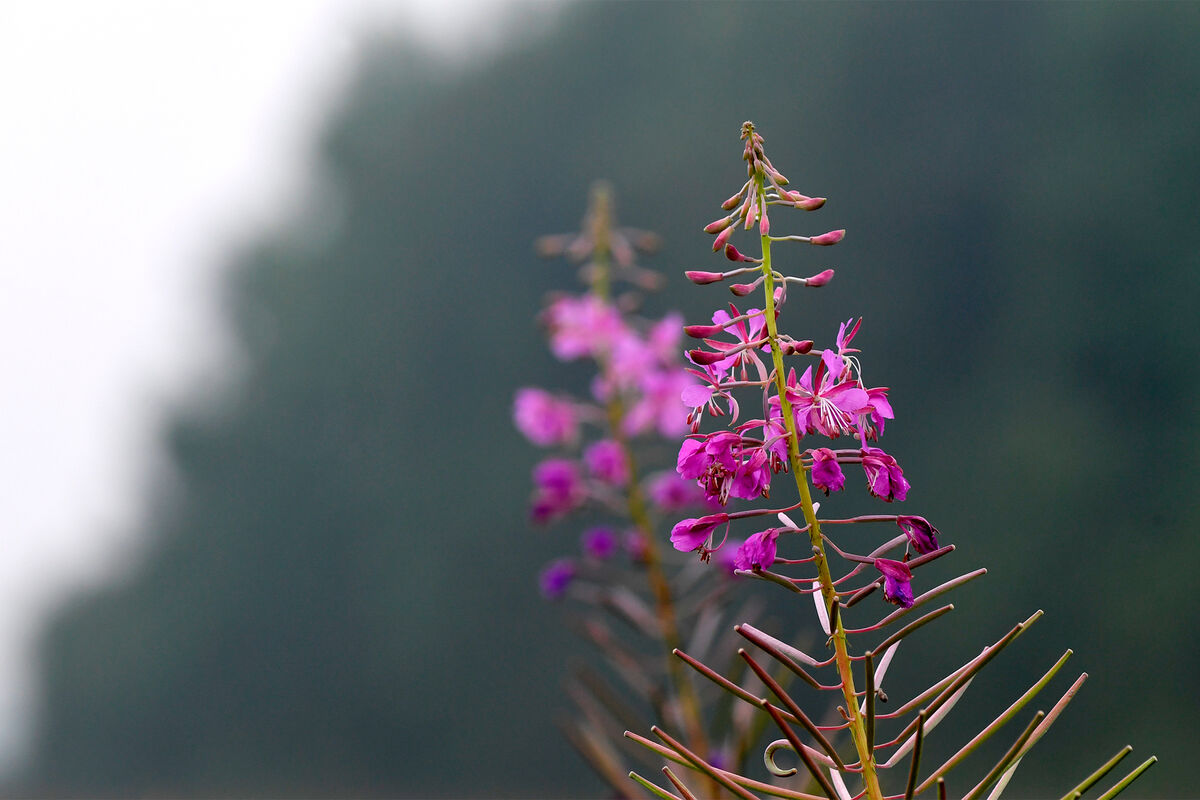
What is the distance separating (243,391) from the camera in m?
12.1

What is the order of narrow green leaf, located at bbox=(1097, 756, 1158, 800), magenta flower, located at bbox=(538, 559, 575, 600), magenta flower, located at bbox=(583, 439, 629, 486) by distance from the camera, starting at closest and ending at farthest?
1. narrow green leaf, located at bbox=(1097, 756, 1158, 800)
2. magenta flower, located at bbox=(583, 439, 629, 486)
3. magenta flower, located at bbox=(538, 559, 575, 600)

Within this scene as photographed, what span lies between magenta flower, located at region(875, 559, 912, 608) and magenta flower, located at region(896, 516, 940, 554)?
0.01 metres

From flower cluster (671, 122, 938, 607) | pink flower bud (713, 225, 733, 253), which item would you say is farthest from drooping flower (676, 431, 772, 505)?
pink flower bud (713, 225, 733, 253)

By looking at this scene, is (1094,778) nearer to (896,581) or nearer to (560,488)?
(896,581)

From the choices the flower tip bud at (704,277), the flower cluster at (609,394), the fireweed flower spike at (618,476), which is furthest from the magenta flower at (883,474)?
the flower cluster at (609,394)

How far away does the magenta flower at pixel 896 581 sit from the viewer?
49 centimetres

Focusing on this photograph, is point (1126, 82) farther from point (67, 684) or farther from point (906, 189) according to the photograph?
point (67, 684)

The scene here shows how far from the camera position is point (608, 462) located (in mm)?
1356

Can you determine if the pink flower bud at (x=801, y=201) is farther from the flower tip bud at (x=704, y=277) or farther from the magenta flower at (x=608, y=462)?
the magenta flower at (x=608, y=462)

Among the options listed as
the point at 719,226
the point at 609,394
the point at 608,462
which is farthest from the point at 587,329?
the point at 719,226

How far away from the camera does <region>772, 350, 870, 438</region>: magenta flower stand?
49 cm

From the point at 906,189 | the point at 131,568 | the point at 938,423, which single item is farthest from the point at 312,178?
the point at 938,423

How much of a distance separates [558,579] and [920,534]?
104 cm

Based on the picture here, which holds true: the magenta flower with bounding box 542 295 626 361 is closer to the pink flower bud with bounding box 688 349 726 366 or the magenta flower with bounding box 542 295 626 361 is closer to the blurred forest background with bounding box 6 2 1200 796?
the pink flower bud with bounding box 688 349 726 366
